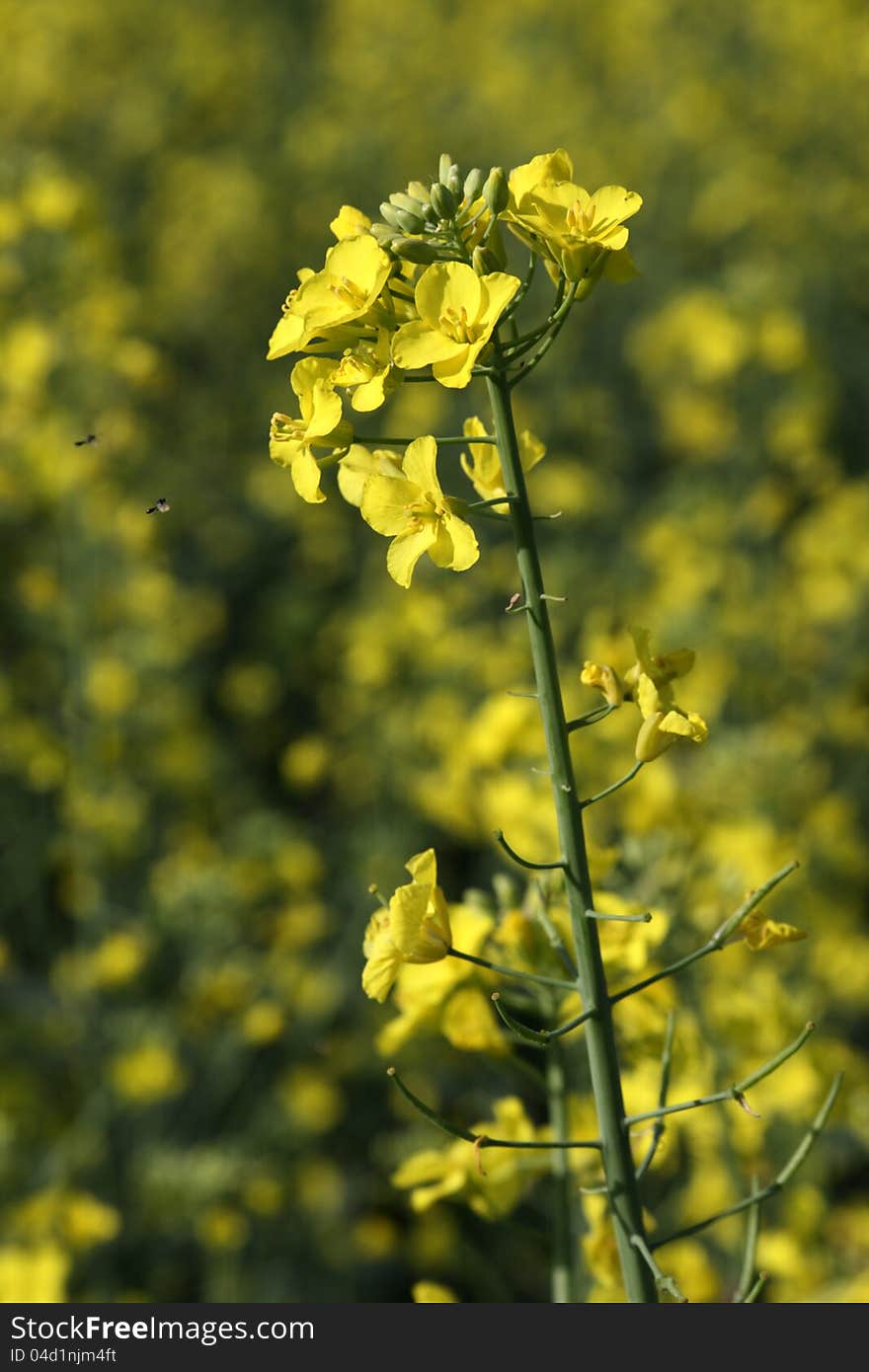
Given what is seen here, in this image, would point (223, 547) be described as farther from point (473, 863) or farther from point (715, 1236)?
point (715, 1236)

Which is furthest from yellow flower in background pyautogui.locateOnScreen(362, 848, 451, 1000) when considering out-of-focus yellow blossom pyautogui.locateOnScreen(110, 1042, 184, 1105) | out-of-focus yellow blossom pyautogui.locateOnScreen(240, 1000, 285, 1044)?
out-of-focus yellow blossom pyautogui.locateOnScreen(240, 1000, 285, 1044)

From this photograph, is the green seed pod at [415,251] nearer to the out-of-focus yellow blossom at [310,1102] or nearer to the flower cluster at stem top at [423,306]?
the flower cluster at stem top at [423,306]

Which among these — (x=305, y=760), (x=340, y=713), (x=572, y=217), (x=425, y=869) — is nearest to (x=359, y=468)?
(x=572, y=217)

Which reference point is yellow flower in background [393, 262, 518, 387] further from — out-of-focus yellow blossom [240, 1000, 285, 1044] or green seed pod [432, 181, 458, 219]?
out-of-focus yellow blossom [240, 1000, 285, 1044]

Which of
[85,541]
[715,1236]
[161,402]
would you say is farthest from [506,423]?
[161,402]

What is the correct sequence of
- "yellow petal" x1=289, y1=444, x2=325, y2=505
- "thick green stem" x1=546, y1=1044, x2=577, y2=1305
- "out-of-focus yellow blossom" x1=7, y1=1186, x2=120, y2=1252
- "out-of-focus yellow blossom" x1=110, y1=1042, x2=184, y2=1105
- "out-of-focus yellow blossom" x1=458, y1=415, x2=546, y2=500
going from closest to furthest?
"yellow petal" x1=289, y1=444, x2=325, y2=505 < "out-of-focus yellow blossom" x1=458, y1=415, x2=546, y2=500 < "thick green stem" x1=546, y1=1044, x2=577, y2=1305 < "out-of-focus yellow blossom" x1=7, y1=1186, x2=120, y2=1252 < "out-of-focus yellow blossom" x1=110, y1=1042, x2=184, y2=1105

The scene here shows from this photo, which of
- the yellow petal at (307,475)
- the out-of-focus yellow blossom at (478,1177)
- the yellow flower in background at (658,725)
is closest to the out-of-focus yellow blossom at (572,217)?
the yellow petal at (307,475)
